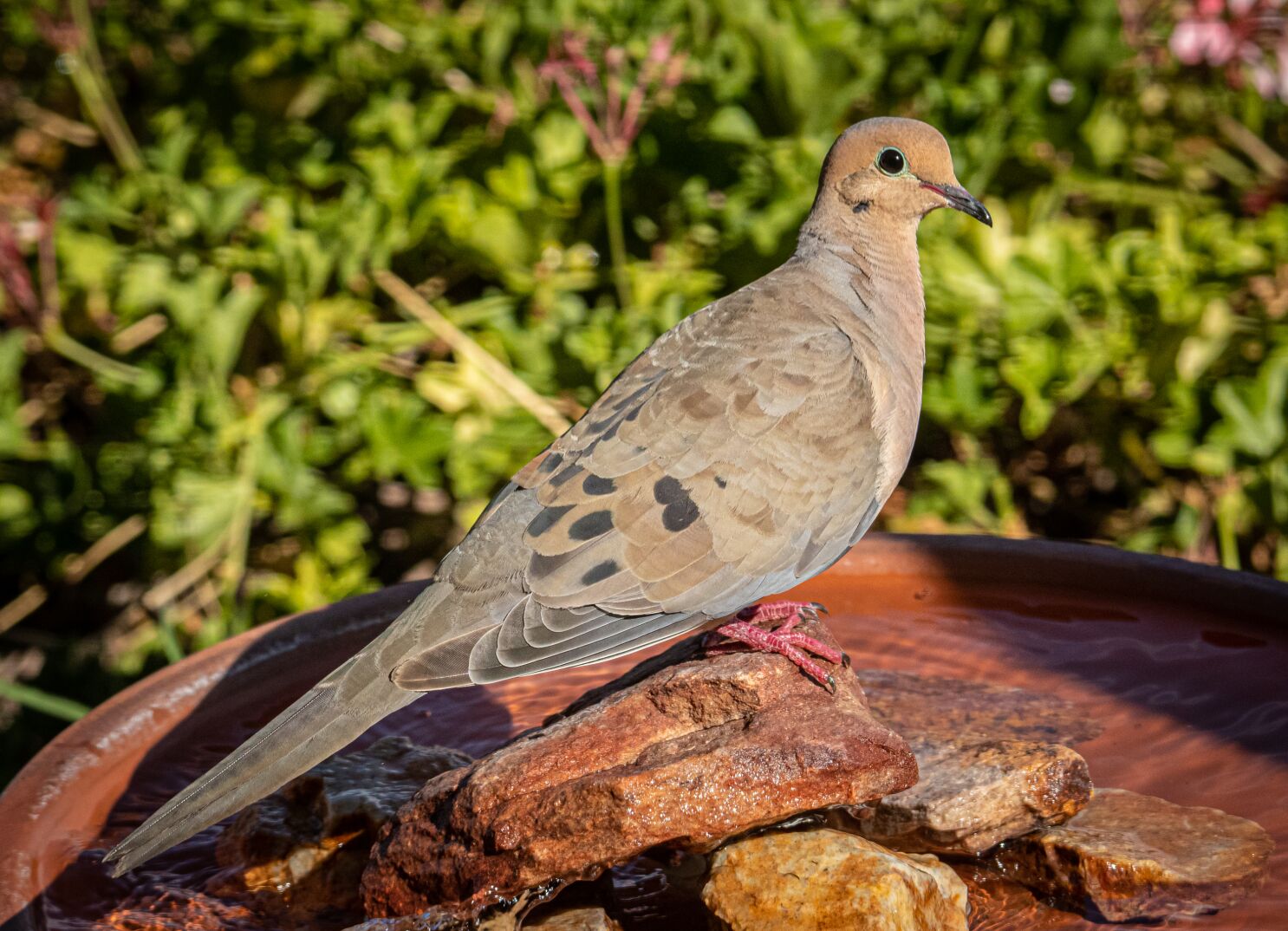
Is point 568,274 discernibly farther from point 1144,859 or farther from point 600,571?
point 1144,859

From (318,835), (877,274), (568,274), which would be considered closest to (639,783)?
(318,835)

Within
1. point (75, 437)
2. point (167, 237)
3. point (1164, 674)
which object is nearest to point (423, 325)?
point (167, 237)

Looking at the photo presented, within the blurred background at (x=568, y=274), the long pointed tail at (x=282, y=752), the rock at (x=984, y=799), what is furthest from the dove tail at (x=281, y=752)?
the blurred background at (x=568, y=274)

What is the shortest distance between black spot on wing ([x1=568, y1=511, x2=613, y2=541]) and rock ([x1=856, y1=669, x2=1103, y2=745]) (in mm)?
609

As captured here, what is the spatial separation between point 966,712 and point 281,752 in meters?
1.18

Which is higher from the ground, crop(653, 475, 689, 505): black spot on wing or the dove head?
the dove head

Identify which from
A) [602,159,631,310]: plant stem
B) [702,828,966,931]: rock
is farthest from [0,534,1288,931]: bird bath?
[602,159,631,310]: plant stem

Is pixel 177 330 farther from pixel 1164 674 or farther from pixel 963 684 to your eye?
pixel 1164 674

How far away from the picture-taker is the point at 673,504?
2.11m

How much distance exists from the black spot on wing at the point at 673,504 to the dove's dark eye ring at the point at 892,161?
85 cm

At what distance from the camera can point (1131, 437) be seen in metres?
3.82

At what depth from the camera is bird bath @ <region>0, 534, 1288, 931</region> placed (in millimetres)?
1972

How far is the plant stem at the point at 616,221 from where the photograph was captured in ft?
11.6

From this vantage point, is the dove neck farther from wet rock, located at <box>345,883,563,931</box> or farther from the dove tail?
wet rock, located at <box>345,883,563,931</box>
